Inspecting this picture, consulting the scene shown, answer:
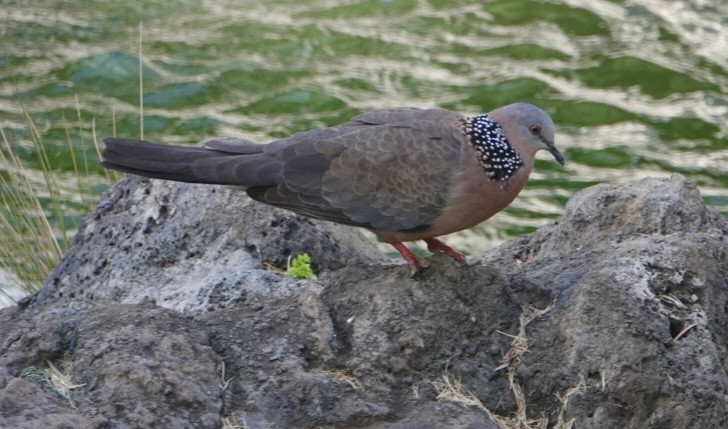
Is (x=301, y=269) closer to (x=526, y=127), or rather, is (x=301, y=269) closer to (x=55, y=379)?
(x=526, y=127)

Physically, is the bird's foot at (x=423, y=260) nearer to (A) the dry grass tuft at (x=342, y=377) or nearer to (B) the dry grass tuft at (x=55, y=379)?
(A) the dry grass tuft at (x=342, y=377)

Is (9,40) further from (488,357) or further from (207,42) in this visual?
(488,357)

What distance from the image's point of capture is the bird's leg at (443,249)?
5094mm

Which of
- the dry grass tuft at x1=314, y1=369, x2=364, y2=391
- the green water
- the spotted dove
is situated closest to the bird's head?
the spotted dove

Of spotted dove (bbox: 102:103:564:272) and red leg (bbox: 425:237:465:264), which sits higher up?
spotted dove (bbox: 102:103:564:272)

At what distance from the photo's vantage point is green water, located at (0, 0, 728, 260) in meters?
11.0

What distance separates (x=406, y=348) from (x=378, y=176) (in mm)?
843

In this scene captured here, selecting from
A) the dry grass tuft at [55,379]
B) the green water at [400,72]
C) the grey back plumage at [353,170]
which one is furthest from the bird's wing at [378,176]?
the green water at [400,72]

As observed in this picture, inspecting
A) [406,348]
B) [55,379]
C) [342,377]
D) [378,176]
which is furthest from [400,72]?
[55,379]

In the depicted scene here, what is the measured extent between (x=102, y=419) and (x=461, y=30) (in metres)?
9.75

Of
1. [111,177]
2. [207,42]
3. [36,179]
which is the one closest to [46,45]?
[207,42]

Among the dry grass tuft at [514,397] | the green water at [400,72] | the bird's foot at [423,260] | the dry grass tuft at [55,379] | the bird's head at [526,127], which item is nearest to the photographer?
the dry grass tuft at [55,379]

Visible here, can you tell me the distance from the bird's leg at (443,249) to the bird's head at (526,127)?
51 centimetres

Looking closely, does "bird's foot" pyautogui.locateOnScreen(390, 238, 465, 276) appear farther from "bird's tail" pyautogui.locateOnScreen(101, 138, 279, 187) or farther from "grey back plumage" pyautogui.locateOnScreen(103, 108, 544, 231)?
"bird's tail" pyautogui.locateOnScreen(101, 138, 279, 187)
